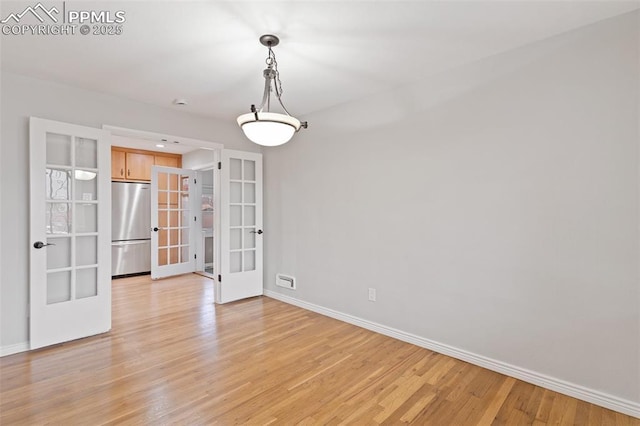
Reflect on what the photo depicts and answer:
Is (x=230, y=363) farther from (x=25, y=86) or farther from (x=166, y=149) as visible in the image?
(x=166, y=149)

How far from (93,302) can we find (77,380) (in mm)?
992

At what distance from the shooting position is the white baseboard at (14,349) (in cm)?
267

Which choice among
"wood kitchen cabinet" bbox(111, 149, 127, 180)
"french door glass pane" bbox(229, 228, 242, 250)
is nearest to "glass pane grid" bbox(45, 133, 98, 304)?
"french door glass pane" bbox(229, 228, 242, 250)

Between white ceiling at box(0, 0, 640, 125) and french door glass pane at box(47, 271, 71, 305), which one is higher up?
white ceiling at box(0, 0, 640, 125)

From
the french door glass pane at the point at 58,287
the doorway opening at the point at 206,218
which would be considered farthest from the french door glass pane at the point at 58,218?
the doorway opening at the point at 206,218

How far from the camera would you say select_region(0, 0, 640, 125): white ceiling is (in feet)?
6.23

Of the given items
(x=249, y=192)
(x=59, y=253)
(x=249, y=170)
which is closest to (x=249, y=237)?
(x=249, y=192)

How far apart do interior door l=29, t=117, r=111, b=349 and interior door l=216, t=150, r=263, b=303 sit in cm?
131

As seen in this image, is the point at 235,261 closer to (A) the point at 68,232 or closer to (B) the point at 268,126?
(A) the point at 68,232

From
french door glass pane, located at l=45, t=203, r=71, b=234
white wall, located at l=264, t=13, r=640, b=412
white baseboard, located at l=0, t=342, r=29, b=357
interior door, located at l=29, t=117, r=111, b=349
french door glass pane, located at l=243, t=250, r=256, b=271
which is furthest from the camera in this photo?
french door glass pane, located at l=243, t=250, r=256, b=271

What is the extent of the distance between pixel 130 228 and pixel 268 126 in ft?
16.5

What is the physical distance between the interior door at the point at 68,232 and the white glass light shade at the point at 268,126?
6.83 ft

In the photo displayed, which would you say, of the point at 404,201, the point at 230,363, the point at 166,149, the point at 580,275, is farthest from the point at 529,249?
the point at 166,149

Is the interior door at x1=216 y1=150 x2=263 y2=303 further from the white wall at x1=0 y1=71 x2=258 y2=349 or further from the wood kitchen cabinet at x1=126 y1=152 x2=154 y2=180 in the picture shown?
the wood kitchen cabinet at x1=126 y1=152 x2=154 y2=180
